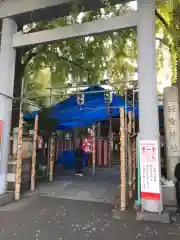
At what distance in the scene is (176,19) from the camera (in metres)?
6.97

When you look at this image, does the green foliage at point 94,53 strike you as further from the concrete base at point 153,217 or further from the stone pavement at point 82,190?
the concrete base at point 153,217

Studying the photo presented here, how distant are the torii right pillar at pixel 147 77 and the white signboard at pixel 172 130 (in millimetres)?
1287

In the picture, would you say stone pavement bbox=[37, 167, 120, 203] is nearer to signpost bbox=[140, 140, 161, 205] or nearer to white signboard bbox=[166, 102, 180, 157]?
signpost bbox=[140, 140, 161, 205]

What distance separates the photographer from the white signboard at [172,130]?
695cm

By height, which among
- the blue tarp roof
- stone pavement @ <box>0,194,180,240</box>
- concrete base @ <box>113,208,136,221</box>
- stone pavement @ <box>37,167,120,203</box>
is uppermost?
the blue tarp roof

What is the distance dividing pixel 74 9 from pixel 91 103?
3813 millimetres

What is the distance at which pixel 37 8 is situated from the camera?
7414 mm

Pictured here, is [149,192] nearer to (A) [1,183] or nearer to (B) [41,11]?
(A) [1,183]

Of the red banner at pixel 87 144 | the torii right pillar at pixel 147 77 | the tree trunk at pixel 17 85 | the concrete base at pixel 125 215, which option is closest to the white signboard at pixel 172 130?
the torii right pillar at pixel 147 77

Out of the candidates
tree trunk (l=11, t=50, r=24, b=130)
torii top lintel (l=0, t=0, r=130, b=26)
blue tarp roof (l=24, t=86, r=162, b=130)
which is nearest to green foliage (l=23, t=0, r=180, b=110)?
torii top lintel (l=0, t=0, r=130, b=26)

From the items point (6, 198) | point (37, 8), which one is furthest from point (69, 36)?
point (6, 198)

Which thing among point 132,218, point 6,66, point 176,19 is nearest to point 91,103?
point 6,66

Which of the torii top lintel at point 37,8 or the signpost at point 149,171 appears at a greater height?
the torii top lintel at point 37,8

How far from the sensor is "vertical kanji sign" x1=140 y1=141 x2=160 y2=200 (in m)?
5.71
